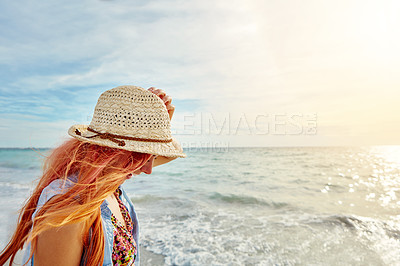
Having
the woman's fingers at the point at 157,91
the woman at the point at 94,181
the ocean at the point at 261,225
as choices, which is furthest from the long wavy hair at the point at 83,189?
the ocean at the point at 261,225

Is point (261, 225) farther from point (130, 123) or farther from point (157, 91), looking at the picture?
point (130, 123)

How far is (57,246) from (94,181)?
286mm

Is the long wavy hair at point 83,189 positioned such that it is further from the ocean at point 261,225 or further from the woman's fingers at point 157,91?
the ocean at point 261,225

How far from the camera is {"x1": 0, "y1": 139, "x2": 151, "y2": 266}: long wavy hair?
3.48ft

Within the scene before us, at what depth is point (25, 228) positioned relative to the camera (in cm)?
134

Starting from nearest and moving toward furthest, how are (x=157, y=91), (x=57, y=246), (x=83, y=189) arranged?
1. (x=57, y=246)
2. (x=83, y=189)
3. (x=157, y=91)

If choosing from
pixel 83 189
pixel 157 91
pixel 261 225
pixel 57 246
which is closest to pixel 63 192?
pixel 83 189

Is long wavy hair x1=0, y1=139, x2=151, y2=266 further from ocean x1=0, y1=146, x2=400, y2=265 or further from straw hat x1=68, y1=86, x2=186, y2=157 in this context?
ocean x1=0, y1=146, x2=400, y2=265

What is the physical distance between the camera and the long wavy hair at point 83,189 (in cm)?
106

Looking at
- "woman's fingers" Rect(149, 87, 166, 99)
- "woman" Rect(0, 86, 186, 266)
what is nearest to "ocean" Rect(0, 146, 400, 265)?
"woman" Rect(0, 86, 186, 266)

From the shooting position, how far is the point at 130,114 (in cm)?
134

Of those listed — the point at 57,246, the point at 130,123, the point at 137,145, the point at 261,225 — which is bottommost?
the point at 261,225

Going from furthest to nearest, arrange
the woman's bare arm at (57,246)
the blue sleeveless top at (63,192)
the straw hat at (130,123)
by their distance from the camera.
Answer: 1. the straw hat at (130,123)
2. the blue sleeveless top at (63,192)
3. the woman's bare arm at (57,246)

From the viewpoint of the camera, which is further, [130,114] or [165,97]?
[165,97]
